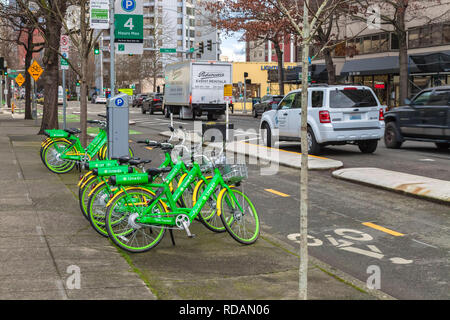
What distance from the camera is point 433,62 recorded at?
113 feet

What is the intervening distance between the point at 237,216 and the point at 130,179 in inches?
52.6

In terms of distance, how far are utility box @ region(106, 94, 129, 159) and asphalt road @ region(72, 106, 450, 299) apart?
2.54 m

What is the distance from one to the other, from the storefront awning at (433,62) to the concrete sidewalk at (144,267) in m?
29.2

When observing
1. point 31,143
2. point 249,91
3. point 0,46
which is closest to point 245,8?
point 31,143

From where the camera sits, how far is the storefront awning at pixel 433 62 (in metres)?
33.8

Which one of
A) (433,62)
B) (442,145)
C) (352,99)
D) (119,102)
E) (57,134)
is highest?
(433,62)

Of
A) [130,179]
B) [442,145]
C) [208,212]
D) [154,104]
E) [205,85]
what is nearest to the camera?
[130,179]

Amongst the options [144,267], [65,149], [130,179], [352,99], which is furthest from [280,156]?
[144,267]

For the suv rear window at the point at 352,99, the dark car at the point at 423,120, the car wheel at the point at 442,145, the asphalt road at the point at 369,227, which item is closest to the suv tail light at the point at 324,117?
the suv rear window at the point at 352,99

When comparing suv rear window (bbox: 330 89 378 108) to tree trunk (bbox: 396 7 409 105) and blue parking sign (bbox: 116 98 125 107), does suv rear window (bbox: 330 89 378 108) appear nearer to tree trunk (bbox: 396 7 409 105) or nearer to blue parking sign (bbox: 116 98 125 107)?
blue parking sign (bbox: 116 98 125 107)

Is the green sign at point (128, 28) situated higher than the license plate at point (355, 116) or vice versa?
the green sign at point (128, 28)

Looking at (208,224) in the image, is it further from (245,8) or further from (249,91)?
(249,91)

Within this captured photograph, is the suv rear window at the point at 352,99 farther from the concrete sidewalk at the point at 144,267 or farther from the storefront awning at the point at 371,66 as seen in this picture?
the storefront awning at the point at 371,66

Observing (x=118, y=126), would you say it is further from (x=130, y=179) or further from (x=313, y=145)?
(x=313, y=145)
